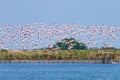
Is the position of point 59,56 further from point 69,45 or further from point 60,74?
point 60,74

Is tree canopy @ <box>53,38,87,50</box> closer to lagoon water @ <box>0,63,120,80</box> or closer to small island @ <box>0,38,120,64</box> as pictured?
small island @ <box>0,38,120,64</box>

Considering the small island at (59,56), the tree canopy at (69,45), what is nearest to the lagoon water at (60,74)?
the small island at (59,56)

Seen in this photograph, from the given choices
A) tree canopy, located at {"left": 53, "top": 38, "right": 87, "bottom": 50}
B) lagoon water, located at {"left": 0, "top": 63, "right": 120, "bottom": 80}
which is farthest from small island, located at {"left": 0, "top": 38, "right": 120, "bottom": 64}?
lagoon water, located at {"left": 0, "top": 63, "right": 120, "bottom": 80}

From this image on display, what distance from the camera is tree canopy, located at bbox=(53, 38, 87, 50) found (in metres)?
175

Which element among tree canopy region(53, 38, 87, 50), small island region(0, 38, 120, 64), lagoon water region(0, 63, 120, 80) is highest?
tree canopy region(53, 38, 87, 50)

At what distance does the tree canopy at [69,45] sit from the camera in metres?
175

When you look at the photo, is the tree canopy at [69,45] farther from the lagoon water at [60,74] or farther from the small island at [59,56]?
the lagoon water at [60,74]

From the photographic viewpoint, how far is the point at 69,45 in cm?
17700

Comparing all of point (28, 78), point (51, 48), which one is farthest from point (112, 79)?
point (51, 48)

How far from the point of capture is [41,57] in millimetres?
148250

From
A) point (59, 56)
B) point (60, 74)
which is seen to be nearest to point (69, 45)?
point (59, 56)

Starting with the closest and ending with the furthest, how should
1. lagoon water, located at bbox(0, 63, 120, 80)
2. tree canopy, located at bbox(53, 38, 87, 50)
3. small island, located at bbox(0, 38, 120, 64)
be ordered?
lagoon water, located at bbox(0, 63, 120, 80) → small island, located at bbox(0, 38, 120, 64) → tree canopy, located at bbox(53, 38, 87, 50)

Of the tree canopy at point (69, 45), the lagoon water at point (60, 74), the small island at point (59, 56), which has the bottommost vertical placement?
the lagoon water at point (60, 74)

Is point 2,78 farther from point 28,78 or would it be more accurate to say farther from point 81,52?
point 81,52
